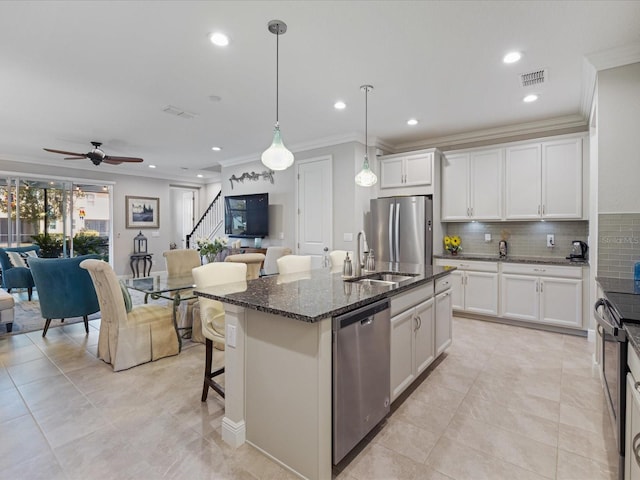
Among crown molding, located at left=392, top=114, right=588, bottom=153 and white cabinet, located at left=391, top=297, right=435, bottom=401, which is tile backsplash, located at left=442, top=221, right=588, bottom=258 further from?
white cabinet, located at left=391, top=297, right=435, bottom=401

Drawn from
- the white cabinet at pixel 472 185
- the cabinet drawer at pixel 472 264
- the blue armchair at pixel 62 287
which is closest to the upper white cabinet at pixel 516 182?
the white cabinet at pixel 472 185

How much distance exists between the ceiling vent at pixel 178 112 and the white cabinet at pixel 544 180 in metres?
4.30

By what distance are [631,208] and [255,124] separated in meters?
4.26

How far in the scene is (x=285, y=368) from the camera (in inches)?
70.8

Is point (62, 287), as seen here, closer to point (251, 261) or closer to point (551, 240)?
point (251, 261)

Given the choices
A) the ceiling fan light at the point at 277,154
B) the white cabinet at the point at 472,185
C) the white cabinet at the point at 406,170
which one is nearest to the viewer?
the ceiling fan light at the point at 277,154

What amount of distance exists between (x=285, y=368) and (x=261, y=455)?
598 mm

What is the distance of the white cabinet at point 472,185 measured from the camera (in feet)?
15.4

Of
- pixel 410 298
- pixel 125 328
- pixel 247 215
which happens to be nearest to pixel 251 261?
pixel 125 328

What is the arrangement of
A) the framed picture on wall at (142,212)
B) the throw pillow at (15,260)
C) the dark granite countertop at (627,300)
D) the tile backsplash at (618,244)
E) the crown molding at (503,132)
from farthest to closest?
the framed picture on wall at (142,212) < the throw pillow at (15,260) < the crown molding at (503,132) < the tile backsplash at (618,244) < the dark granite countertop at (627,300)

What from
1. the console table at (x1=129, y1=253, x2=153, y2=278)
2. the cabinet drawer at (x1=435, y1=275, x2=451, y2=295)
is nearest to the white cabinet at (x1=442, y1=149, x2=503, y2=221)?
the cabinet drawer at (x1=435, y1=275, x2=451, y2=295)

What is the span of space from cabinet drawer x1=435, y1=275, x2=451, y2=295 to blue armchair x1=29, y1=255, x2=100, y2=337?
13.0 feet

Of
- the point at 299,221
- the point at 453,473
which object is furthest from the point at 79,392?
the point at 299,221

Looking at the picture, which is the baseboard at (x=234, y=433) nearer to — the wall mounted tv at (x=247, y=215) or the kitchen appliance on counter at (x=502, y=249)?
the kitchen appliance on counter at (x=502, y=249)
